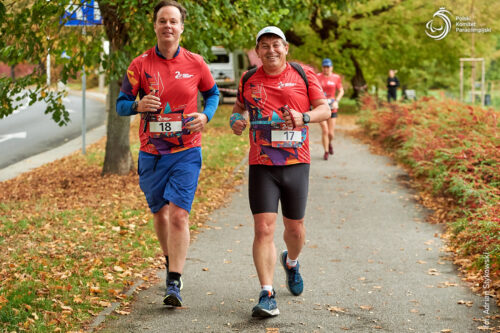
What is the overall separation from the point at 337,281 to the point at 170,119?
222 cm

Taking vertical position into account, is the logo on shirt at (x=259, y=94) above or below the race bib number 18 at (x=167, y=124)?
above

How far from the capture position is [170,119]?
5387mm

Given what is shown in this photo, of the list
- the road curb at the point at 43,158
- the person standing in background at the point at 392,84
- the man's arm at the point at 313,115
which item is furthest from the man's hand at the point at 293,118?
the person standing in background at the point at 392,84

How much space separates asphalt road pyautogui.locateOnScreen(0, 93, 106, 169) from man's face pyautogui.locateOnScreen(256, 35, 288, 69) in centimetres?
930

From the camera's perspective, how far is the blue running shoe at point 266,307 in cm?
518

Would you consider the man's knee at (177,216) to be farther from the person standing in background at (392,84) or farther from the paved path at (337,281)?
the person standing in background at (392,84)

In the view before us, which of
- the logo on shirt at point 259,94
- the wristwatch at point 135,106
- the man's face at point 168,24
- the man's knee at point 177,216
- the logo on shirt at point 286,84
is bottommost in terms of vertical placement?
the man's knee at point 177,216

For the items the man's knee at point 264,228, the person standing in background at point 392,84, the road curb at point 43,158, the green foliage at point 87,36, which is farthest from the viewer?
the person standing in background at point 392,84

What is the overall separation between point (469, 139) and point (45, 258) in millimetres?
6901

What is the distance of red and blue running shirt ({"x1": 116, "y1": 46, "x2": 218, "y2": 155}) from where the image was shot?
5.38 m

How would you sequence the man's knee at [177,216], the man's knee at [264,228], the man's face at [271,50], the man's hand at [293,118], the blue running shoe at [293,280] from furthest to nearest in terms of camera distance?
1. the blue running shoe at [293,280]
2. the man's knee at [177,216]
3. the man's knee at [264,228]
4. the man's face at [271,50]
5. the man's hand at [293,118]

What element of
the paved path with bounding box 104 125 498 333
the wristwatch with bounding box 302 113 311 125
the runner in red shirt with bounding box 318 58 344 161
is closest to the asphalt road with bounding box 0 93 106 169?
the runner in red shirt with bounding box 318 58 344 161

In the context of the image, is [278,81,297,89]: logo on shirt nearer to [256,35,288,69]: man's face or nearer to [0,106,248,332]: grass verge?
[256,35,288,69]: man's face

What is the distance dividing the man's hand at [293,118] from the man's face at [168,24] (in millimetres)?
1025
